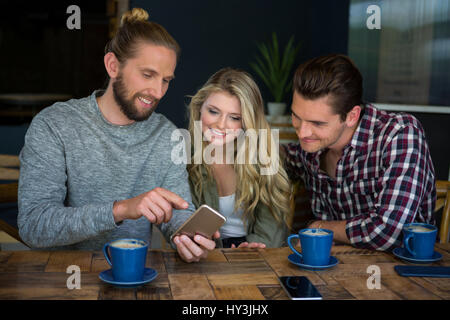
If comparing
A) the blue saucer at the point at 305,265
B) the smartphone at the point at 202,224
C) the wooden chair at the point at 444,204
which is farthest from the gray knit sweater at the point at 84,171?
the wooden chair at the point at 444,204

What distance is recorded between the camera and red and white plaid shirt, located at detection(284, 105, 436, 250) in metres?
1.68

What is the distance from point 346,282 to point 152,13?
4.11m

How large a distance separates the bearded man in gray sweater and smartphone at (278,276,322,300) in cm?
51

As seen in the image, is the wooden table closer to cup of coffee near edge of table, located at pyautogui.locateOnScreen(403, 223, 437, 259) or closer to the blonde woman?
cup of coffee near edge of table, located at pyautogui.locateOnScreen(403, 223, 437, 259)

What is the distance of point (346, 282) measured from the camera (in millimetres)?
1208

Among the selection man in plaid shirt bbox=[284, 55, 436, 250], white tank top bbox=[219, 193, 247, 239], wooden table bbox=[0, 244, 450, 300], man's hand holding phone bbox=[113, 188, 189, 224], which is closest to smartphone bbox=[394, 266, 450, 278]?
wooden table bbox=[0, 244, 450, 300]

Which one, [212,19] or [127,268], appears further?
[212,19]

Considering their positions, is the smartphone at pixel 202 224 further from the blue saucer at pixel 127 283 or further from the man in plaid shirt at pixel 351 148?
the man in plaid shirt at pixel 351 148

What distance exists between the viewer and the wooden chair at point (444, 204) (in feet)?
6.21

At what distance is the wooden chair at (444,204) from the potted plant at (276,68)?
2.48 meters

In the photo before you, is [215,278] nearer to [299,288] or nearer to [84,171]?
[299,288]

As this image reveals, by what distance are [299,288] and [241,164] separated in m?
1.08
